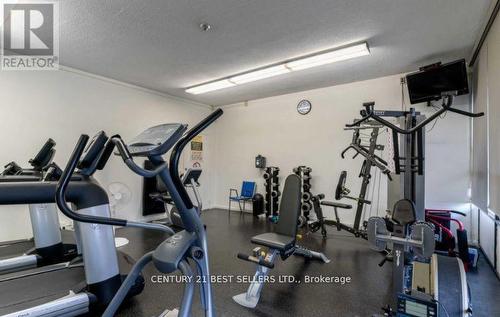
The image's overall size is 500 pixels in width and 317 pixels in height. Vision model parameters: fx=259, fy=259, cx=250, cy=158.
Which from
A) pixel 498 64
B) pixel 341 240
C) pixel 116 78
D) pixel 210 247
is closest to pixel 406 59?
pixel 498 64

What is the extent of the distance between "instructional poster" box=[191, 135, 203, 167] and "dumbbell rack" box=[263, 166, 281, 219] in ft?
5.72

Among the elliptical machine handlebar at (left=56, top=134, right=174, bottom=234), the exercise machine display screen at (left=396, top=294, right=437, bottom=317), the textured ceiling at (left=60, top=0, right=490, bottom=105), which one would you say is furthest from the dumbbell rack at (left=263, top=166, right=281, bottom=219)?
the elliptical machine handlebar at (left=56, top=134, right=174, bottom=234)

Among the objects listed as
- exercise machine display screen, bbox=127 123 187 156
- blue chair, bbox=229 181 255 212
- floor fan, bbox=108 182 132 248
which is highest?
exercise machine display screen, bbox=127 123 187 156

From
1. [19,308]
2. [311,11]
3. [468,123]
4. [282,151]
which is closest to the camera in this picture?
[19,308]

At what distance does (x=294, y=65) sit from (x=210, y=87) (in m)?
1.85

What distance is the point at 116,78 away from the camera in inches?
181

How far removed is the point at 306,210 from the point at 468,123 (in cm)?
280

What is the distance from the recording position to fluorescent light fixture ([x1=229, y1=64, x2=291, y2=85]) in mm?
4027

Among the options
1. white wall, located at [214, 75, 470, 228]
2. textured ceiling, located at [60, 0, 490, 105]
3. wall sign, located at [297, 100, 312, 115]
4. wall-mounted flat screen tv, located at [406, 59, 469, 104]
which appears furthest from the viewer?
wall sign, located at [297, 100, 312, 115]

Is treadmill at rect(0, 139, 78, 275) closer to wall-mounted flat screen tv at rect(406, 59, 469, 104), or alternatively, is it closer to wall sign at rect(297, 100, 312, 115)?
wall sign at rect(297, 100, 312, 115)

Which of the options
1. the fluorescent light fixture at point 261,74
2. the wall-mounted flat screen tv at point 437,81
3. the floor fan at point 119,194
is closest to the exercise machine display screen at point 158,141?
the fluorescent light fixture at point 261,74

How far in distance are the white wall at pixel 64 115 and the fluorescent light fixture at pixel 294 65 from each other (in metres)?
1.24

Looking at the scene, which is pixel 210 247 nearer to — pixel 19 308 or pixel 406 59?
pixel 19 308

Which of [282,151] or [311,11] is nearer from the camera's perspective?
[311,11]
